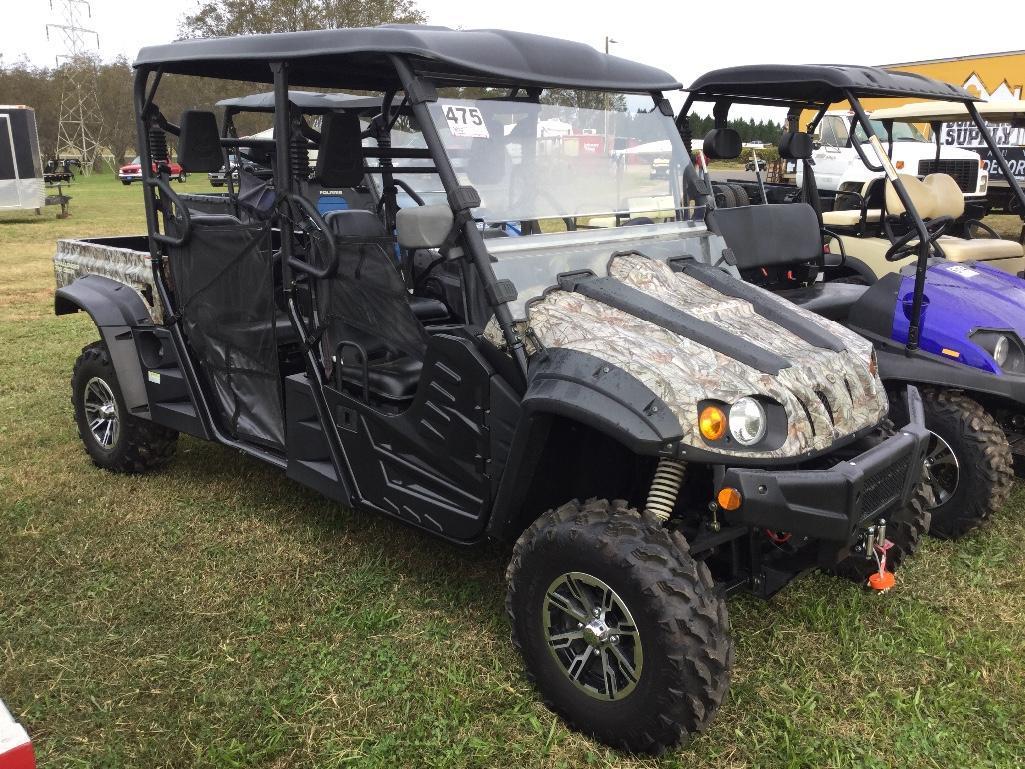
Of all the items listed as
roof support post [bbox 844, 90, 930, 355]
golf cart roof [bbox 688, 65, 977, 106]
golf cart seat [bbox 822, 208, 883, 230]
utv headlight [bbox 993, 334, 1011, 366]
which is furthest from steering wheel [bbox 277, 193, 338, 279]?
golf cart seat [bbox 822, 208, 883, 230]

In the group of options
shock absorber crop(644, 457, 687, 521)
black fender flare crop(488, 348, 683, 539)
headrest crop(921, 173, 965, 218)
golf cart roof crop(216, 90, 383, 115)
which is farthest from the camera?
headrest crop(921, 173, 965, 218)

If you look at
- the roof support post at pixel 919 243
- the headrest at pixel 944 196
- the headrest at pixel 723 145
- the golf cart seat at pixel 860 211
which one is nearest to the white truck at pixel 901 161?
the golf cart seat at pixel 860 211

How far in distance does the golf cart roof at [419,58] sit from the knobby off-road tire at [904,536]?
75.1 inches

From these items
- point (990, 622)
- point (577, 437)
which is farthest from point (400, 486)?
point (990, 622)

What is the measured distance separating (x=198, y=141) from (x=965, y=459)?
12.3 ft

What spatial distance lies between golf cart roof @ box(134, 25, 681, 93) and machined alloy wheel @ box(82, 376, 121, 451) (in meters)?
1.76

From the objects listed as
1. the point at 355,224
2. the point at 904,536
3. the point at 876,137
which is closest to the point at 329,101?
the point at 355,224

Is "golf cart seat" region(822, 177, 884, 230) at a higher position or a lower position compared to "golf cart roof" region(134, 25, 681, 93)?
lower

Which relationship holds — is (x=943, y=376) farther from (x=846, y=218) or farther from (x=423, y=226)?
(x=423, y=226)

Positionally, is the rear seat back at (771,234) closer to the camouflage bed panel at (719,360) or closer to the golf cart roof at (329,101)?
the camouflage bed panel at (719,360)

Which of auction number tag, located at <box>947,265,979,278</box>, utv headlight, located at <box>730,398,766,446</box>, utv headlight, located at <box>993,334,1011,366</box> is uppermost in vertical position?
auction number tag, located at <box>947,265,979,278</box>

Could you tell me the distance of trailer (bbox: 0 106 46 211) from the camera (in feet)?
60.6

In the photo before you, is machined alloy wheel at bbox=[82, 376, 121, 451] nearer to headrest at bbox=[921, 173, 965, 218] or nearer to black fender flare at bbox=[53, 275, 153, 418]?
black fender flare at bbox=[53, 275, 153, 418]

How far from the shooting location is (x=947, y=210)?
17.5 feet
